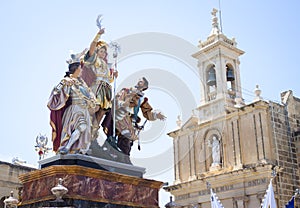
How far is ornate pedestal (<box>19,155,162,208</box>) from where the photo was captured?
7.72 m

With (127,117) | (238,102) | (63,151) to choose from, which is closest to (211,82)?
(238,102)

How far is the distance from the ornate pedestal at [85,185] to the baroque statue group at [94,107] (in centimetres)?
42

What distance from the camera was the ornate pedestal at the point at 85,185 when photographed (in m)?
7.72

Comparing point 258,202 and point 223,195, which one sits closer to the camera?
point 258,202

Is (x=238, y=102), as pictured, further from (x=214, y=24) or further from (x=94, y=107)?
(x=94, y=107)

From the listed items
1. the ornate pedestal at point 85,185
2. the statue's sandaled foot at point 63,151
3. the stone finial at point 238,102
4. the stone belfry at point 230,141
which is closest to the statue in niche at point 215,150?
the stone belfry at point 230,141

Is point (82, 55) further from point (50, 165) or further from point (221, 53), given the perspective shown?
point (221, 53)

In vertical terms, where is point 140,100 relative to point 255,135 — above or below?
below

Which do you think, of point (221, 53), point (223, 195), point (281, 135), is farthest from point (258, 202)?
point (221, 53)

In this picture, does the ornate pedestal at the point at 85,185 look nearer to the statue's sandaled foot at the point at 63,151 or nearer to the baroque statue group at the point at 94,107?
the statue's sandaled foot at the point at 63,151

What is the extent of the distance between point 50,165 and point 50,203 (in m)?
1.42

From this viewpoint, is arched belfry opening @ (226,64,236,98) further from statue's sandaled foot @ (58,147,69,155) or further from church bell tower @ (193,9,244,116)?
statue's sandaled foot @ (58,147,69,155)

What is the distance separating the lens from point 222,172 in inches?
976

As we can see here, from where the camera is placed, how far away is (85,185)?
7.87 m
